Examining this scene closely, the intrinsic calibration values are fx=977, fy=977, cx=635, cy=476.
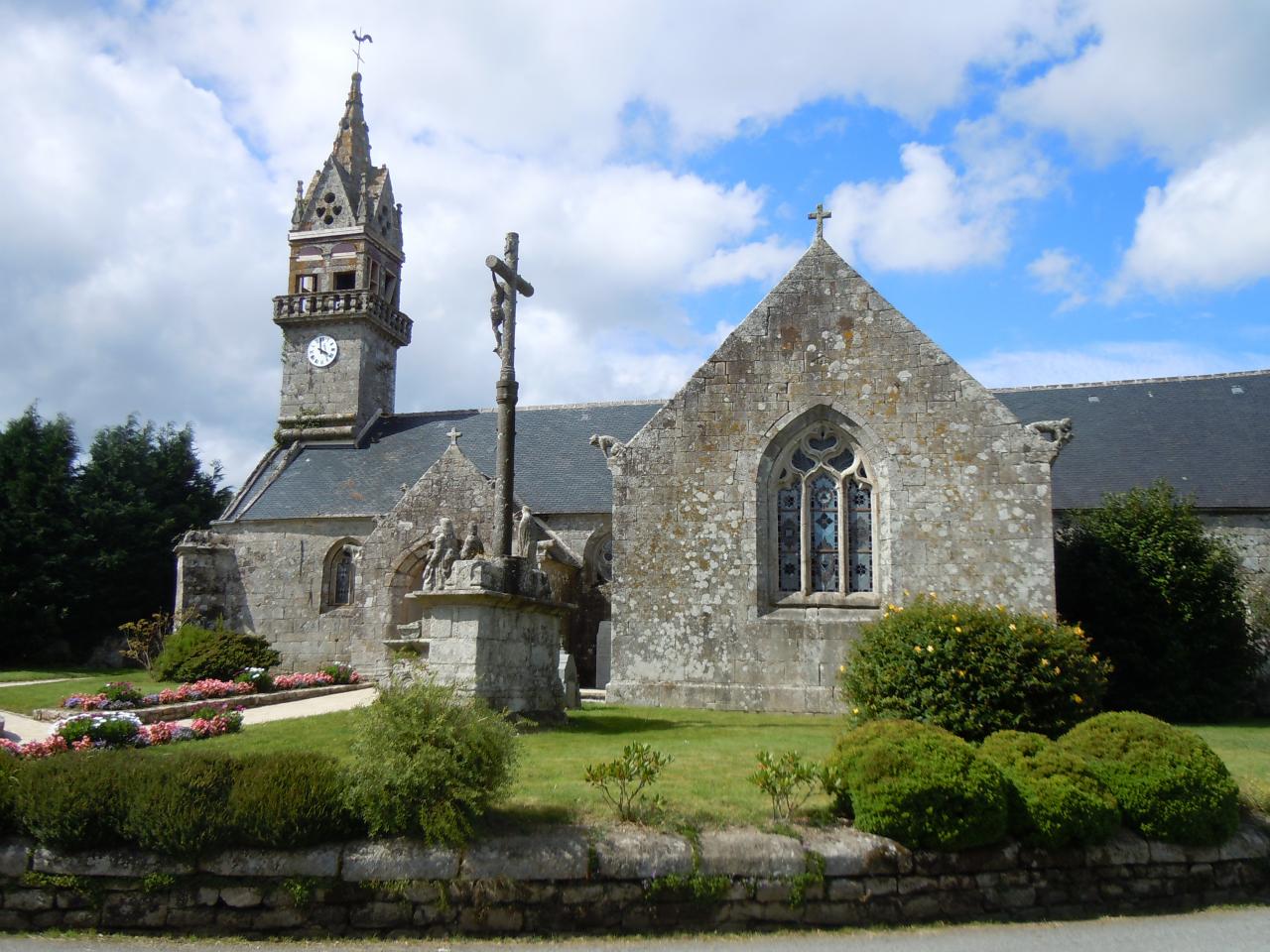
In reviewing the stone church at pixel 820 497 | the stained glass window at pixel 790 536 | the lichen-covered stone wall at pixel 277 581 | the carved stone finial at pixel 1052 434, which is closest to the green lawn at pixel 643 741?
the stone church at pixel 820 497

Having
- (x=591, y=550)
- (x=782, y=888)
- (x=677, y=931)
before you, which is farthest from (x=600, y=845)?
(x=591, y=550)

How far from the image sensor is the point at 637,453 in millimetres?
15453

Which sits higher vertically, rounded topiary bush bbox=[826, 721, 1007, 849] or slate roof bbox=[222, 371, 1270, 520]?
slate roof bbox=[222, 371, 1270, 520]

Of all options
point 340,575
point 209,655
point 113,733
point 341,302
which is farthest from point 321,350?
point 113,733

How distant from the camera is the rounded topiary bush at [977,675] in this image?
10148 mm

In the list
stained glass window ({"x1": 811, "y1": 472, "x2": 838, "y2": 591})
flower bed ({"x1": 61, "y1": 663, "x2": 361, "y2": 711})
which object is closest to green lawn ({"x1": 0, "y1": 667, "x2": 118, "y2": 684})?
flower bed ({"x1": 61, "y1": 663, "x2": 361, "y2": 711})

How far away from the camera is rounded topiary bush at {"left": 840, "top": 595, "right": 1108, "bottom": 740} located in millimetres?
10148

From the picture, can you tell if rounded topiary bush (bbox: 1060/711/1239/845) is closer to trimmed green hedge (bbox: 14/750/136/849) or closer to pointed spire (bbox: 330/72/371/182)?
trimmed green hedge (bbox: 14/750/136/849)

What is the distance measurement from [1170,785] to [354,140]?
103 ft

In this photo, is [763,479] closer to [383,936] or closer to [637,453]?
[637,453]

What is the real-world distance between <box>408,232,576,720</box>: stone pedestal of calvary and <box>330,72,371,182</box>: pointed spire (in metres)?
21.5

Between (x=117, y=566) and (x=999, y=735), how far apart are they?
29.2 metres

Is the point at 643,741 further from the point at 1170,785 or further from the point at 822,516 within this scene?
the point at 822,516

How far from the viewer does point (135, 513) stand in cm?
3173
